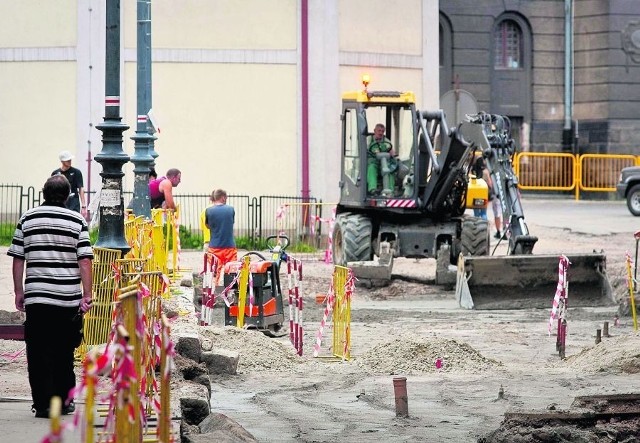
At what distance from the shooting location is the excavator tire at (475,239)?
23.6 meters

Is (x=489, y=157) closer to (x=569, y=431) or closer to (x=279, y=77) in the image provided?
(x=279, y=77)

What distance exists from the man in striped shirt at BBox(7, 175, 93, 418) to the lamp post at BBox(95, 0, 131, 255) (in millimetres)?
3542

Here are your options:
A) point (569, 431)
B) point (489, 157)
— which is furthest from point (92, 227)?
point (569, 431)

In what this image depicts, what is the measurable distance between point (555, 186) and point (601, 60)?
14.1ft

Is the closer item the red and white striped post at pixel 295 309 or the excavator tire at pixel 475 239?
the red and white striped post at pixel 295 309

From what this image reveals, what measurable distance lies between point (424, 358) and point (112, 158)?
3.52 metres

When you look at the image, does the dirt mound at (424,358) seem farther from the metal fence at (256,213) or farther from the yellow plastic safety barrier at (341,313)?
the metal fence at (256,213)

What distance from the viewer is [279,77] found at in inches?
1161

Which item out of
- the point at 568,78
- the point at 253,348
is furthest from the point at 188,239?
the point at 568,78

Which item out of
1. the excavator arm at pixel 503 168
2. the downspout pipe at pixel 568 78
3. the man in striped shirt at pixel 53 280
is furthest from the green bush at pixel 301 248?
the downspout pipe at pixel 568 78

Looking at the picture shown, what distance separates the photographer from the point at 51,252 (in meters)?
9.32

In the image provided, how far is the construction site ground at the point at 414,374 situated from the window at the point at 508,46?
28447mm

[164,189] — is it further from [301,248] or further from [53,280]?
[53,280]

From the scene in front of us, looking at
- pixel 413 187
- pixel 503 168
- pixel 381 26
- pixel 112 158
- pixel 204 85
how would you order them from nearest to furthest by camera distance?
pixel 112 158, pixel 503 168, pixel 413 187, pixel 204 85, pixel 381 26
